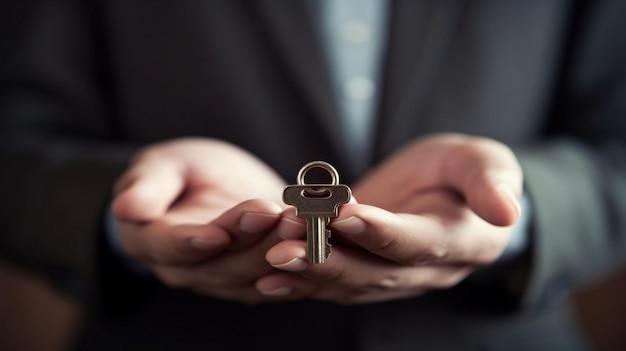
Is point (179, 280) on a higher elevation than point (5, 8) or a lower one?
lower

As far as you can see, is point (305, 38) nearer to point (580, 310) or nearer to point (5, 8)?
point (5, 8)

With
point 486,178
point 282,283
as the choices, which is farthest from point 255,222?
point 486,178

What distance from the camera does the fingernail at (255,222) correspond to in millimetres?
632

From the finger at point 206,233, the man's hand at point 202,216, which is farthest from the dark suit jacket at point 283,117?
the finger at point 206,233

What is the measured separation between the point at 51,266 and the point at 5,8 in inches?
24.3

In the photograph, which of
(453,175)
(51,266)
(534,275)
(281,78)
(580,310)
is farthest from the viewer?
(580,310)

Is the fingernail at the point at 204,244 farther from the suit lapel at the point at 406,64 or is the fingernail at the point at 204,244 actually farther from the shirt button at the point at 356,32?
the shirt button at the point at 356,32

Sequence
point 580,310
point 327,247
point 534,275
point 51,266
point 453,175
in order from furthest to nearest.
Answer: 1. point 580,310
2. point 51,266
3. point 534,275
4. point 453,175
5. point 327,247

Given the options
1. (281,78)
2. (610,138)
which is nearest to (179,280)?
(281,78)

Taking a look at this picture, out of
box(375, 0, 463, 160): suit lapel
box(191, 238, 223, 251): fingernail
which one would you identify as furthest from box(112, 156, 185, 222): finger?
box(375, 0, 463, 160): suit lapel

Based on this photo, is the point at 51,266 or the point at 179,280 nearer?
the point at 179,280

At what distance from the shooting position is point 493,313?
1101 millimetres

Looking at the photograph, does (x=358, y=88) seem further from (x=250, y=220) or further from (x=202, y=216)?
(x=250, y=220)

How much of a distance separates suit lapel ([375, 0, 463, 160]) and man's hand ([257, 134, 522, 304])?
29 centimetres
